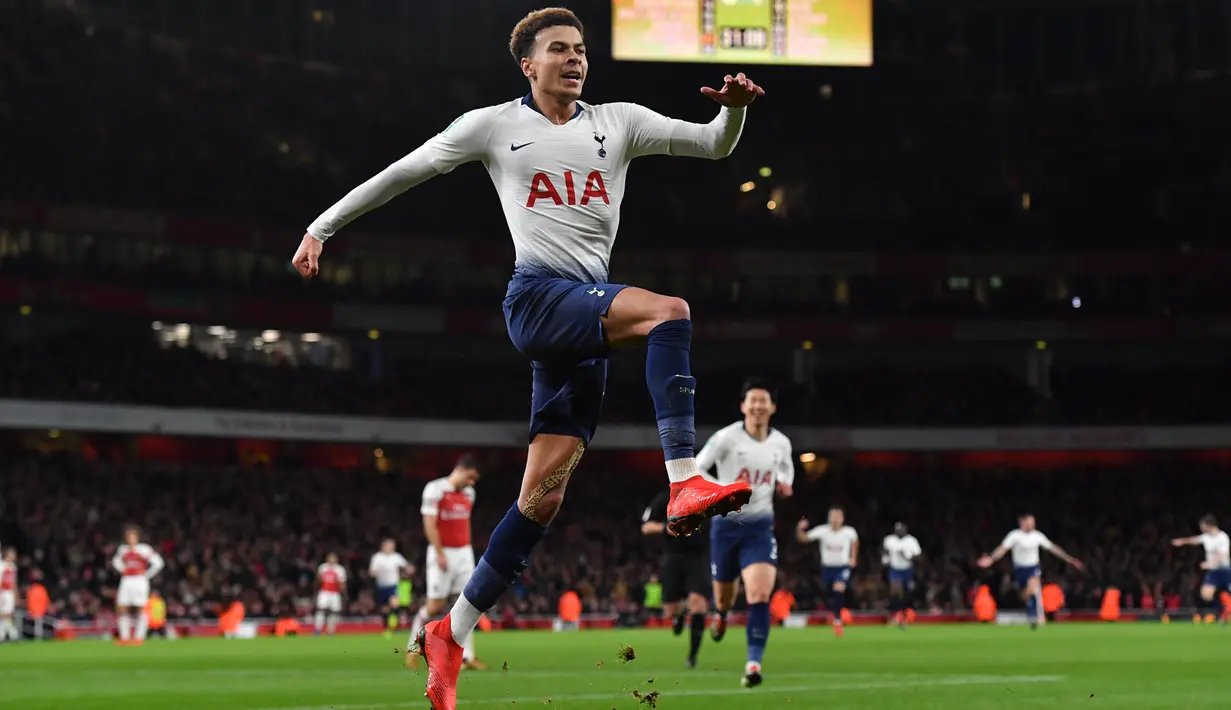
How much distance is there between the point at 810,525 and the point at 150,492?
19573 mm

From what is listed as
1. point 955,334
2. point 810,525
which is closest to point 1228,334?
point 955,334

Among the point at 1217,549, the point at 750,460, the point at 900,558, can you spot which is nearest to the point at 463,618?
the point at 750,460

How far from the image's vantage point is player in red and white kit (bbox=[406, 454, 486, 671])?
56.4 feet

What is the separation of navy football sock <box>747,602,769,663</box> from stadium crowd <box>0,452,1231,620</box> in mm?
22737

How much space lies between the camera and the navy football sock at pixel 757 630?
11.9 m

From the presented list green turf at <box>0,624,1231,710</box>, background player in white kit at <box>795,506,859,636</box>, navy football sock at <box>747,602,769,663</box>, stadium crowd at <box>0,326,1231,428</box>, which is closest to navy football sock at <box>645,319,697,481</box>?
green turf at <box>0,624,1231,710</box>

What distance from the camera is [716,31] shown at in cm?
3256

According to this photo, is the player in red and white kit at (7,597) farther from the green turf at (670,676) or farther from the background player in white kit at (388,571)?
the background player in white kit at (388,571)

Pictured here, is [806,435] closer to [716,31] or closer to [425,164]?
[716,31]

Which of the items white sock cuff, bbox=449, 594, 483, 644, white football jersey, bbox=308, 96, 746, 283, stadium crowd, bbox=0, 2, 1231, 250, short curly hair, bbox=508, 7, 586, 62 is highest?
stadium crowd, bbox=0, 2, 1231, 250

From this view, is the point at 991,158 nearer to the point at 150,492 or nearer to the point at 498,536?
the point at 150,492

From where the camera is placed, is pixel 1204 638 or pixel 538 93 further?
pixel 1204 638

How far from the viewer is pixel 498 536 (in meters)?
7.54

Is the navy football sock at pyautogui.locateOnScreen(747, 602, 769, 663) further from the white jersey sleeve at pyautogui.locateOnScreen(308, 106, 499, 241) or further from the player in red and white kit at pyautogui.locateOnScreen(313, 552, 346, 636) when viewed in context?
the player in red and white kit at pyautogui.locateOnScreen(313, 552, 346, 636)
